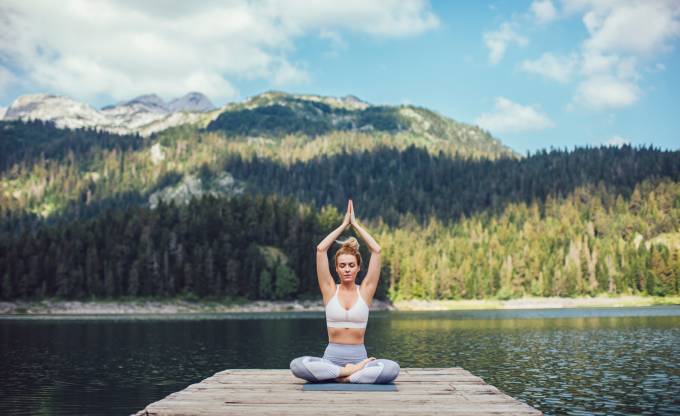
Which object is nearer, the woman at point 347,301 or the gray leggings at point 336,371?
the gray leggings at point 336,371

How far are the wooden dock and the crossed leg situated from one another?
1.46 ft

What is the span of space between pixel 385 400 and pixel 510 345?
5982 centimetres

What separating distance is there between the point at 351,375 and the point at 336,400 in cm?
198

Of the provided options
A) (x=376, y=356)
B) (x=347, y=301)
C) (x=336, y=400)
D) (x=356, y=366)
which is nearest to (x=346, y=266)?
(x=347, y=301)

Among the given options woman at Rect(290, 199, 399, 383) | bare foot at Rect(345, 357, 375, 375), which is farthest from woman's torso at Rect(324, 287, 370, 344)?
bare foot at Rect(345, 357, 375, 375)

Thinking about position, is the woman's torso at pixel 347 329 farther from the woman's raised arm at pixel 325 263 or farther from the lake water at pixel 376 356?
the lake water at pixel 376 356

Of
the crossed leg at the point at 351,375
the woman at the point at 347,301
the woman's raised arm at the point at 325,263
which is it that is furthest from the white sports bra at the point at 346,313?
the crossed leg at the point at 351,375

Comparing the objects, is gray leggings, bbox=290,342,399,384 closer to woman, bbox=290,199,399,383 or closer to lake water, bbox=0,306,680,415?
Answer: woman, bbox=290,199,399,383

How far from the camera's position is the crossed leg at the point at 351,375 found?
17.4 metres

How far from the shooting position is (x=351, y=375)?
57.6 feet

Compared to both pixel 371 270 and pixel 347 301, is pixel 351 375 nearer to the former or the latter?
pixel 347 301

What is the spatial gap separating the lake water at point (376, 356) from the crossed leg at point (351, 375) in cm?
1858

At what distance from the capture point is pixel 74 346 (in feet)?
251

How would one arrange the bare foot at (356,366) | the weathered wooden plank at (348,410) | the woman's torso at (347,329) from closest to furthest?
the weathered wooden plank at (348,410) → the bare foot at (356,366) → the woman's torso at (347,329)
